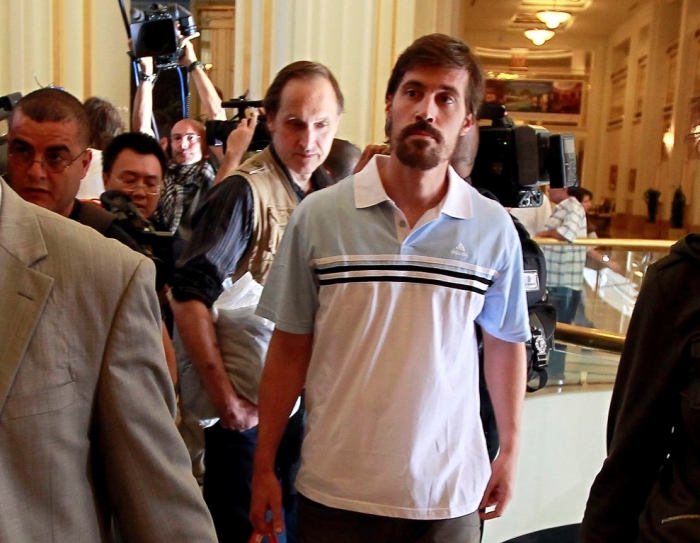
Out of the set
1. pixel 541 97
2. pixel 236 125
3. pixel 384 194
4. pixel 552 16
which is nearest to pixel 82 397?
pixel 384 194

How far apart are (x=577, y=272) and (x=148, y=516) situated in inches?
151

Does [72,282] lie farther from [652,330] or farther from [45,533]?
[652,330]

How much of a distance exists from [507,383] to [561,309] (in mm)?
2587

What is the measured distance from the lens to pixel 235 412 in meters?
2.02

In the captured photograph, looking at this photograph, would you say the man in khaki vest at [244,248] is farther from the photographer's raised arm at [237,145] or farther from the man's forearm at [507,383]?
the man's forearm at [507,383]

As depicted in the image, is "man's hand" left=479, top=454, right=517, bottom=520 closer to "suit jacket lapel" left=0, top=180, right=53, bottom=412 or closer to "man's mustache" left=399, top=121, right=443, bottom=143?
"man's mustache" left=399, top=121, right=443, bottom=143

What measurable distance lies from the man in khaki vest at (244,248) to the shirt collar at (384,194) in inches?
13.8

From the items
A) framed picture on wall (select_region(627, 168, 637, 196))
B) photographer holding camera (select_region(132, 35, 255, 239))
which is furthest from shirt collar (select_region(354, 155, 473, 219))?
framed picture on wall (select_region(627, 168, 637, 196))

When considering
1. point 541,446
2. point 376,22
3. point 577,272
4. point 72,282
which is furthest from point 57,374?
point 376,22

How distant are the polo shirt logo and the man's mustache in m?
0.22

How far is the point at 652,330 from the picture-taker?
1.36 meters

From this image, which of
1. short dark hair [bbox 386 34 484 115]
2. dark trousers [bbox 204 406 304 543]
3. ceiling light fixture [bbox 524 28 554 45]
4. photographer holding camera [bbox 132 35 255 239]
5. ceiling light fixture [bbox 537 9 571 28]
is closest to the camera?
short dark hair [bbox 386 34 484 115]

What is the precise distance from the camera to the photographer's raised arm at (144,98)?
3.54m

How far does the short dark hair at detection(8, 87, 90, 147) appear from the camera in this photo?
6.05 feet
